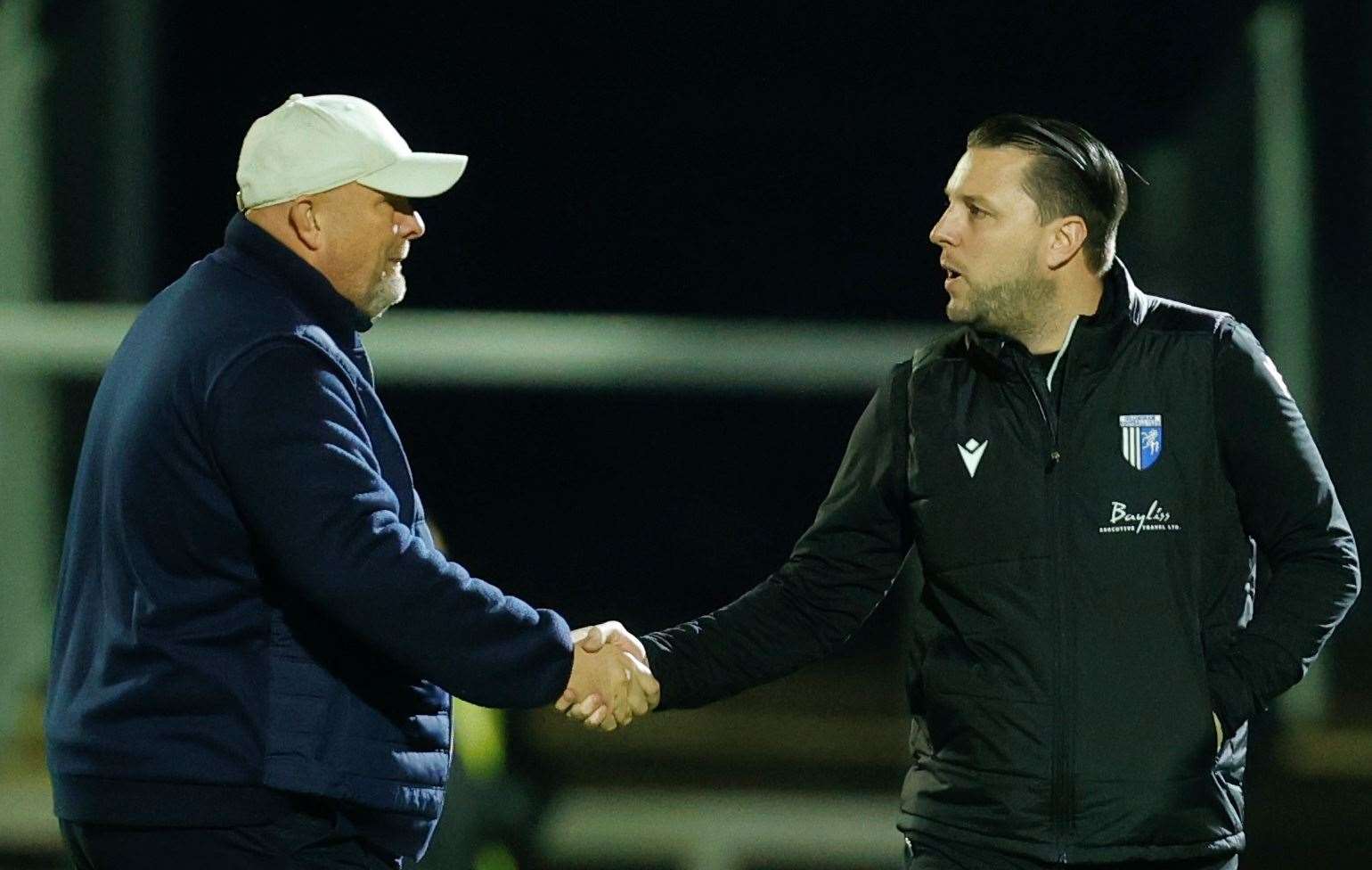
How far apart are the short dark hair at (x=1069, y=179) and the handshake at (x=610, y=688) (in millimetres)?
957

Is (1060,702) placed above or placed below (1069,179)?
below

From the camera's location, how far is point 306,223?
243cm

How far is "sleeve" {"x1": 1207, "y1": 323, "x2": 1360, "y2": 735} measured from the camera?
2.39 metres

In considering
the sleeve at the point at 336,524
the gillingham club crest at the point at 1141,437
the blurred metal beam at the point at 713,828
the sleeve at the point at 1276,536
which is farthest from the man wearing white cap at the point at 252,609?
the blurred metal beam at the point at 713,828

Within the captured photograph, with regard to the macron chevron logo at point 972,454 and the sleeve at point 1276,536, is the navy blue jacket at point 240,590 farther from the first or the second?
the sleeve at point 1276,536

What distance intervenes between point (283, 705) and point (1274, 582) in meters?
1.37

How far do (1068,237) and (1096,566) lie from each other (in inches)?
20.7

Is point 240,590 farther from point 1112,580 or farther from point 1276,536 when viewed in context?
point 1276,536

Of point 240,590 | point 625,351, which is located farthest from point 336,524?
point 625,351

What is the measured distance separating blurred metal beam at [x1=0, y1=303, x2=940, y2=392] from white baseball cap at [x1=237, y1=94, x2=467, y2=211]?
1801 mm

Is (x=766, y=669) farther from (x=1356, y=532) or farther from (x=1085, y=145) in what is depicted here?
(x=1356, y=532)

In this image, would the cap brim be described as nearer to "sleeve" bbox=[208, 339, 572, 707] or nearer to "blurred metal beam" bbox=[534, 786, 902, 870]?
"sleeve" bbox=[208, 339, 572, 707]

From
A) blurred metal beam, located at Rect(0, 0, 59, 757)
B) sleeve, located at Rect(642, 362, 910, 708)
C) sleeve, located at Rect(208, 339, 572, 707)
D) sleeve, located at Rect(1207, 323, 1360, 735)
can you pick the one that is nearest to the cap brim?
sleeve, located at Rect(208, 339, 572, 707)

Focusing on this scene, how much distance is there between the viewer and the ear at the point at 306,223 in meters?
2.42
